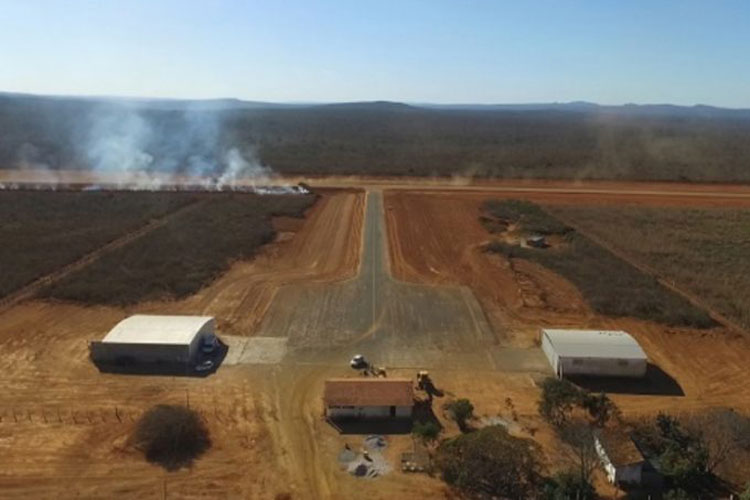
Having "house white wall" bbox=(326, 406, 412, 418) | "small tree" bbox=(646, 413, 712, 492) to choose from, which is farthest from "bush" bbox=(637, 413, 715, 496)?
"house white wall" bbox=(326, 406, 412, 418)

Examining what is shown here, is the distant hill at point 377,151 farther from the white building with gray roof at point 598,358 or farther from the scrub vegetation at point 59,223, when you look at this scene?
the white building with gray roof at point 598,358

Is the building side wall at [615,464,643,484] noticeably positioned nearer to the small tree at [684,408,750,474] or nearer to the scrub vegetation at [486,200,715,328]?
the small tree at [684,408,750,474]

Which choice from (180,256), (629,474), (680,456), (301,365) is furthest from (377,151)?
(629,474)

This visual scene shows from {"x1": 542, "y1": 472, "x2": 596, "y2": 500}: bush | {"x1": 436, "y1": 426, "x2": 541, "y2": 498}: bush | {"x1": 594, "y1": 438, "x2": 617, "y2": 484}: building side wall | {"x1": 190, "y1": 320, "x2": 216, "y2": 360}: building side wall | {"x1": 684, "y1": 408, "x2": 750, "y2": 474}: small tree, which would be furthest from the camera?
{"x1": 190, "y1": 320, "x2": 216, "y2": 360}: building side wall

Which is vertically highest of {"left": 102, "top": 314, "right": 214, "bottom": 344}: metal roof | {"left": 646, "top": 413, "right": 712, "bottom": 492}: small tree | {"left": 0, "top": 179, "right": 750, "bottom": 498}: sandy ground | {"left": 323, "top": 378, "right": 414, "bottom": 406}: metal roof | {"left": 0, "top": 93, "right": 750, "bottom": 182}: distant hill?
{"left": 0, "top": 93, "right": 750, "bottom": 182}: distant hill

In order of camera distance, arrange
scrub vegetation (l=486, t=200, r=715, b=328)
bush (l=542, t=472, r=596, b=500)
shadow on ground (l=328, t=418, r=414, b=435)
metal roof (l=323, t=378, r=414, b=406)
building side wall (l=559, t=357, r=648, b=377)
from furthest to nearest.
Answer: scrub vegetation (l=486, t=200, r=715, b=328) → building side wall (l=559, t=357, r=648, b=377) → metal roof (l=323, t=378, r=414, b=406) → shadow on ground (l=328, t=418, r=414, b=435) → bush (l=542, t=472, r=596, b=500)

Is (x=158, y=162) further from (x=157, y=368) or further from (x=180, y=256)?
(x=157, y=368)

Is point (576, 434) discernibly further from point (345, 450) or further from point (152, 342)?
point (152, 342)
